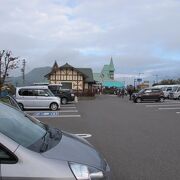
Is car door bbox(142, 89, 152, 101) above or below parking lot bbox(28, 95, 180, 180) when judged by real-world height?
above

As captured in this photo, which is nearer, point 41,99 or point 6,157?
point 6,157

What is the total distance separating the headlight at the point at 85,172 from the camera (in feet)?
12.2

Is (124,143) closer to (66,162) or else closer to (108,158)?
(108,158)

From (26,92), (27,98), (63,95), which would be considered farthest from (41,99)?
(63,95)

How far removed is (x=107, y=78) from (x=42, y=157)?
106 metres

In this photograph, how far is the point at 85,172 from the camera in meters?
3.78

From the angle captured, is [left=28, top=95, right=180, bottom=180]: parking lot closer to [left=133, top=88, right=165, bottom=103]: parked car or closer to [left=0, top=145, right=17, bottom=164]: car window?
[left=0, top=145, right=17, bottom=164]: car window

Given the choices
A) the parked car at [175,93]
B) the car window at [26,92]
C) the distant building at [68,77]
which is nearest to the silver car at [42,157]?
the car window at [26,92]

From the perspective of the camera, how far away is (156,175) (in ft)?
23.3

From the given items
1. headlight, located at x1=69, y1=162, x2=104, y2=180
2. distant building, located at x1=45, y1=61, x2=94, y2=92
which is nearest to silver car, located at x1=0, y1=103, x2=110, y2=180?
headlight, located at x1=69, y1=162, x2=104, y2=180

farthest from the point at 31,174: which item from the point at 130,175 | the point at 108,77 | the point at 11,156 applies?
the point at 108,77

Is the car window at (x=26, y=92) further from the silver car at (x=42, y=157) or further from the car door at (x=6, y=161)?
the car door at (x=6, y=161)

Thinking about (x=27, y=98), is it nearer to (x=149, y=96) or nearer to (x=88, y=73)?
(x=149, y=96)

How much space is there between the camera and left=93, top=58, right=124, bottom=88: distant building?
102 metres
